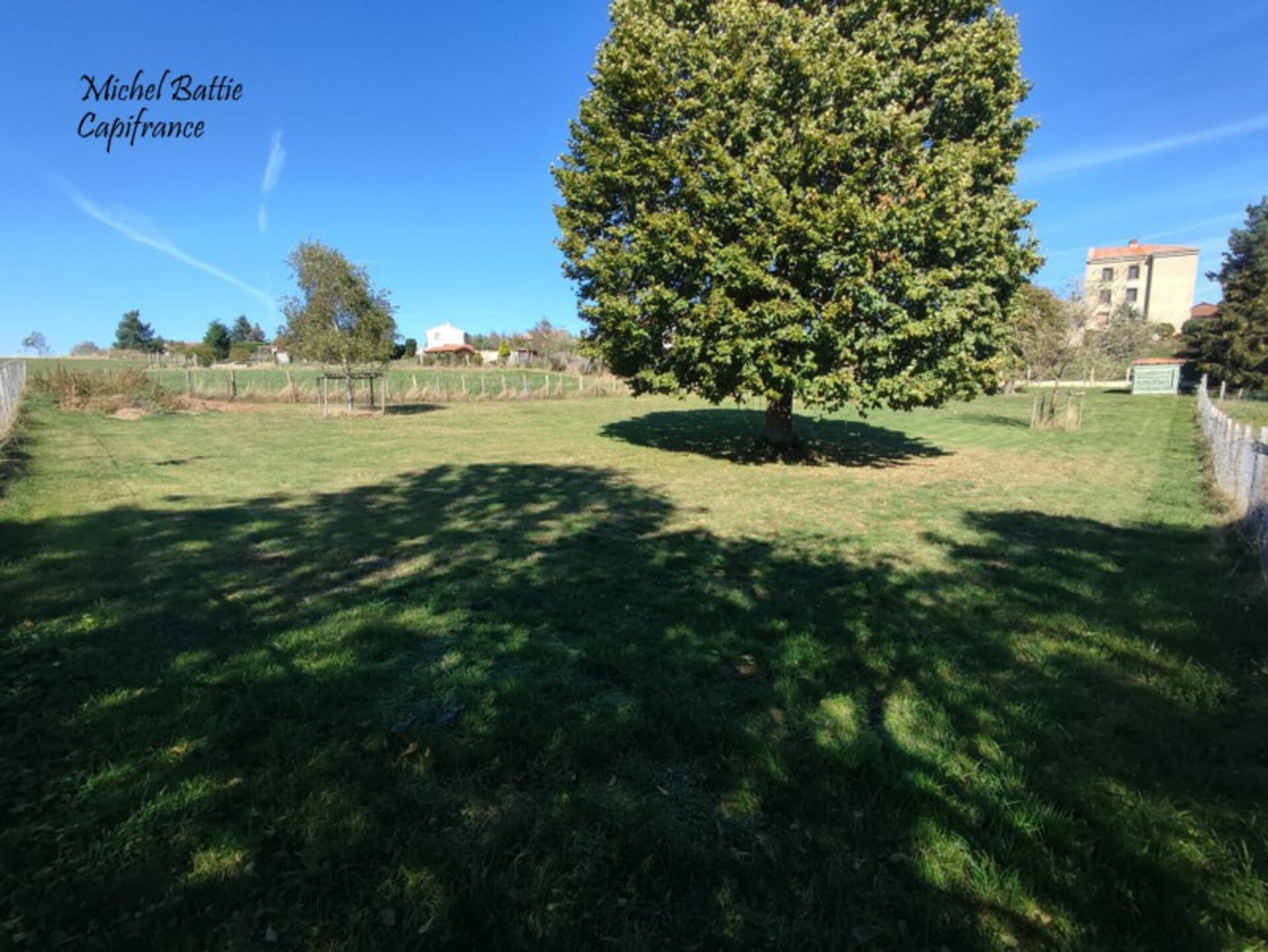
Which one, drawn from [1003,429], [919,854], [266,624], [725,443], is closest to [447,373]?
[725,443]

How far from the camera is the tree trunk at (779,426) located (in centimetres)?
1473

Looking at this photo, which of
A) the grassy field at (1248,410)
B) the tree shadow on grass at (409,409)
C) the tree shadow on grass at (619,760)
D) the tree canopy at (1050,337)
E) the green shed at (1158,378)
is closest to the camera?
the tree shadow on grass at (619,760)

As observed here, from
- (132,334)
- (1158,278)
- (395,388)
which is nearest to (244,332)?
(132,334)

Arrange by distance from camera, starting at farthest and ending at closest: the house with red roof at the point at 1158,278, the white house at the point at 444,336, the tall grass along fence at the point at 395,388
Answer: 1. the white house at the point at 444,336
2. the house with red roof at the point at 1158,278
3. the tall grass along fence at the point at 395,388

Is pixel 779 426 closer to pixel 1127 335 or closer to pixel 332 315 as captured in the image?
pixel 332 315

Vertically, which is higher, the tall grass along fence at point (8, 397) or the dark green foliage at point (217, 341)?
the dark green foliage at point (217, 341)

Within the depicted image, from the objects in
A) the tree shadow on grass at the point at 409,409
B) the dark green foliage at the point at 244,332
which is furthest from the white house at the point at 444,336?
the tree shadow on grass at the point at 409,409

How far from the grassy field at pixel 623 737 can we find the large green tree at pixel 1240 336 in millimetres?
36886

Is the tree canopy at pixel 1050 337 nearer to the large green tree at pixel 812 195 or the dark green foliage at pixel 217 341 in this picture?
the large green tree at pixel 812 195

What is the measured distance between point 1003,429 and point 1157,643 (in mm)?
18971

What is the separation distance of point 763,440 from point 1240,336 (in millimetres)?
35212

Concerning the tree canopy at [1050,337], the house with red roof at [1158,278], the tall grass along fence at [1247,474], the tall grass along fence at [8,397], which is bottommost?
the tall grass along fence at [1247,474]

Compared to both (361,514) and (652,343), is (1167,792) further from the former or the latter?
(652,343)

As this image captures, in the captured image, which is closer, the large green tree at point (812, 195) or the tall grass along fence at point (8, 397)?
the large green tree at point (812, 195)
